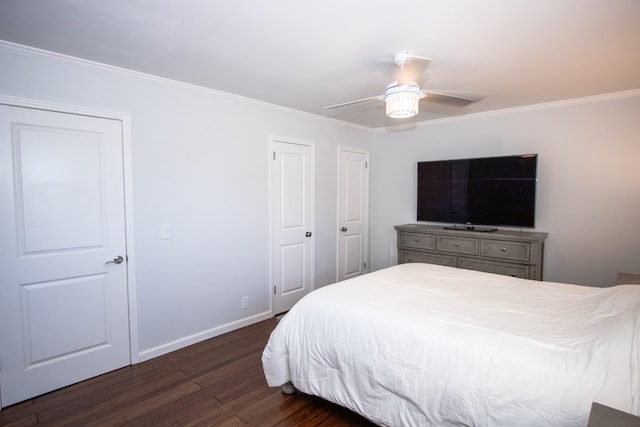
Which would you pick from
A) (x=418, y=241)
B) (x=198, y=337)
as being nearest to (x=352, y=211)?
(x=418, y=241)

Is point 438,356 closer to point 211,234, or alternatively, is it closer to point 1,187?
point 211,234

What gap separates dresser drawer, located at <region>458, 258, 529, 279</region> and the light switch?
318cm

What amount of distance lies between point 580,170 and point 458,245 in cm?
146

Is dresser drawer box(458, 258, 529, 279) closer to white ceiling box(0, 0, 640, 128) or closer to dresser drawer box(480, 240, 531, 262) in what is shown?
dresser drawer box(480, 240, 531, 262)

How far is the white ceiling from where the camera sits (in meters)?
1.78

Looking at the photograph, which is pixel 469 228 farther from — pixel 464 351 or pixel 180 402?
pixel 180 402

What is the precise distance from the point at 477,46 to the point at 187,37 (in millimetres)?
1907

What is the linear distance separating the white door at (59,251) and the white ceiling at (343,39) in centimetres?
63

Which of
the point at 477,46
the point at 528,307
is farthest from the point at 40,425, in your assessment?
the point at 477,46

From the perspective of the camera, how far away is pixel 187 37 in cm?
211

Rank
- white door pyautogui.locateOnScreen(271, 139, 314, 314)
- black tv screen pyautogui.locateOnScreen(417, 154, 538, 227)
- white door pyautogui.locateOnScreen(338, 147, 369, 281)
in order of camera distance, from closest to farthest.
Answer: black tv screen pyautogui.locateOnScreen(417, 154, 538, 227)
white door pyautogui.locateOnScreen(271, 139, 314, 314)
white door pyautogui.locateOnScreen(338, 147, 369, 281)

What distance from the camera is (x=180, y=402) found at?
2.27 metres

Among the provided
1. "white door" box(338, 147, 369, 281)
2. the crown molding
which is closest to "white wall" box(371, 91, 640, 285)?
"white door" box(338, 147, 369, 281)

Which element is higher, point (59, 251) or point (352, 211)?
point (352, 211)
